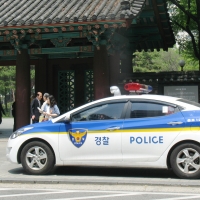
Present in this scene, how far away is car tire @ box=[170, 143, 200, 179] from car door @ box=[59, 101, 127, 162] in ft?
3.38

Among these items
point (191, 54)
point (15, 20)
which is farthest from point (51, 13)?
point (191, 54)

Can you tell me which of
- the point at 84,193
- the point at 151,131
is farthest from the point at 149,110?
the point at 84,193

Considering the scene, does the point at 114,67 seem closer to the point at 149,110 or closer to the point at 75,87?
the point at 75,87

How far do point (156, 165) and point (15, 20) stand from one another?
293 inches

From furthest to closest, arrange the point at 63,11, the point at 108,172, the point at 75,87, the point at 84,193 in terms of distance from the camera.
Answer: the point at 75,87, the point at 63,11, the point at 108,172, the point at 84,193

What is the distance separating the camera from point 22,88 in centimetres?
1672

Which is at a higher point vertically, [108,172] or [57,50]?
[57,50]

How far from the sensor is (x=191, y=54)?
2886 cm

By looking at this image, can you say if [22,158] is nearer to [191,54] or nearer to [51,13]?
[51,13]

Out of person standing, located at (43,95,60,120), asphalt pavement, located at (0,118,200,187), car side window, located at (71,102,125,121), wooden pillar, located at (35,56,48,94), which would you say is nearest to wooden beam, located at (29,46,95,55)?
wooden pillar, located at (35,56,48,94)

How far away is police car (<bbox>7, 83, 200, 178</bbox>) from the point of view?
9320mm

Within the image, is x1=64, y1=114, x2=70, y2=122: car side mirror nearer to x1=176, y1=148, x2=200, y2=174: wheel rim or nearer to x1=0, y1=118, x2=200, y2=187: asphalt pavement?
x1=0, y1=118, x2=200, y2=187: asphalt pavement

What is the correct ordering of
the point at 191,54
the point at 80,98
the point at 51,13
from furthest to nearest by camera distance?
the point at 191,54 → the point at 80,98 → the point at 51,13

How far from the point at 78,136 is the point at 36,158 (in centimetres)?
96
